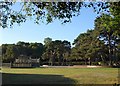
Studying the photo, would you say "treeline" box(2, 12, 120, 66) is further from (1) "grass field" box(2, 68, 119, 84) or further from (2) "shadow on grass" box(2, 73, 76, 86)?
(2) "shadow on grass" box(2, 73, 76, 86)

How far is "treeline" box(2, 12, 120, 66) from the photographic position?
57188 mm

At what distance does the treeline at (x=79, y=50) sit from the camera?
188 ft

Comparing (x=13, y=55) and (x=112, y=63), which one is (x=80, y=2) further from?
(x=13, y=55)

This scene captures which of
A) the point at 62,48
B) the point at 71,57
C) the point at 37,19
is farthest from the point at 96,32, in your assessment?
the point at 37,19

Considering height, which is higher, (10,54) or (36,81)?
(10,54)

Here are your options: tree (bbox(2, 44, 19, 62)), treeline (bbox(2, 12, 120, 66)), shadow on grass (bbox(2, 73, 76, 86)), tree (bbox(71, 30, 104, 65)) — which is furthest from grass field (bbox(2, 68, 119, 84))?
tree (bbox(2, 44, 19, 62))

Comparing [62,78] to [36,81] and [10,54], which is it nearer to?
[36,81]

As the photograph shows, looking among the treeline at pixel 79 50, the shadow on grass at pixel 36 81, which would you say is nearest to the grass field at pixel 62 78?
the shadow on grass at pixel 36 81

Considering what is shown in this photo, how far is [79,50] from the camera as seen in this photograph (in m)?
65.4

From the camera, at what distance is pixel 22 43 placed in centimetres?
8044

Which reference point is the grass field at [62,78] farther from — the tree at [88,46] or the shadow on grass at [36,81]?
the tree at [88,46]

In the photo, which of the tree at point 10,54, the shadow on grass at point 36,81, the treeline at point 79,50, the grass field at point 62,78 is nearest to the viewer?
the shadow on grass at point 36,81

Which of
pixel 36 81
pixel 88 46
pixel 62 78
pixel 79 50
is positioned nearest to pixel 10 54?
pixel 79 50

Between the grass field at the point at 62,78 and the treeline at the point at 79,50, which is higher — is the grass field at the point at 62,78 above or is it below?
below
